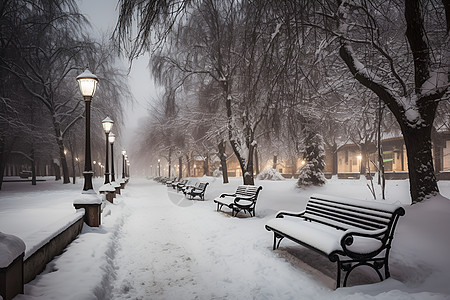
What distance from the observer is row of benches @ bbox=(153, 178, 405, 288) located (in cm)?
399

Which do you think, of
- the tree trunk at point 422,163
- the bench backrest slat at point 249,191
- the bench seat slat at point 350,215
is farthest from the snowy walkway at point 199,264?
the tree trunk at point 422,163

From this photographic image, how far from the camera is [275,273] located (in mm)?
4477

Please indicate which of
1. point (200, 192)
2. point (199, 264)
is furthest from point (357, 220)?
point (200, 192)

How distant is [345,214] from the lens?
505 cm

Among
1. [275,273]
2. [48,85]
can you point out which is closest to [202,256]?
[275,273]

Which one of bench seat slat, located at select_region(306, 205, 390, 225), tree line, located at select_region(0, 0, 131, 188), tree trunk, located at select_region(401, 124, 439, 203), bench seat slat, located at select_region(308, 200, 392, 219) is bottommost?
bench seat slat, located at select_region(306, 205, 390, 225)

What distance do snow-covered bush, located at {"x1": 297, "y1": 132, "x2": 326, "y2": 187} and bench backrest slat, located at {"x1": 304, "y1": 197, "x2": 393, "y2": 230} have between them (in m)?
9.47

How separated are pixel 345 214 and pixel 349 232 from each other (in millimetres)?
1155

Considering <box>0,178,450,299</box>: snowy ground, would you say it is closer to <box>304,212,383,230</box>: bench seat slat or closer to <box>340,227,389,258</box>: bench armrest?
<box>340,227,389,258</box>: bench armrest

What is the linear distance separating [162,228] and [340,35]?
6312 millimetres

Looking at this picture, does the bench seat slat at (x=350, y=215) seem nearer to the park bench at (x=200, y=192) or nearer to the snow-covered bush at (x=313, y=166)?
the park bench at (x=200, y=192)

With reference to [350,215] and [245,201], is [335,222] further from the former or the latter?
[245,201]

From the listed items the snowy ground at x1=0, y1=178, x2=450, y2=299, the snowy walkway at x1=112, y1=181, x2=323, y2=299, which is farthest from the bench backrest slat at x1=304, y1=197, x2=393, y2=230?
the snowy walkway at x1=112, y1=181, x2=323, y2=299

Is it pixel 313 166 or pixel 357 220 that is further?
pixel 313 166
